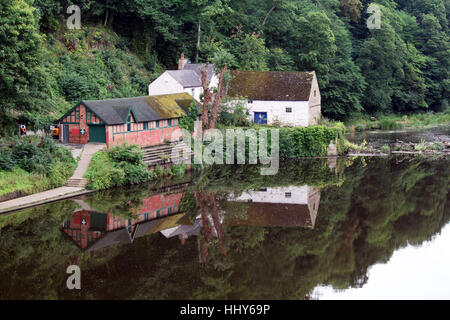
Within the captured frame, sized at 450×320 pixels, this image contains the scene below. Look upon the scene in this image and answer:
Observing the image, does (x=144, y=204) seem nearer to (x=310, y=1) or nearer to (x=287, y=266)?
(x=287, y=266)

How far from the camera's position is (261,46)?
54.1 meters

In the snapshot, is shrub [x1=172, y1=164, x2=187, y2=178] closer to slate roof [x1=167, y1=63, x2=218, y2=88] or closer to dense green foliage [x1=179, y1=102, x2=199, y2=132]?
dense green foliage [x1=179, y1=102, x2=199, y2=132]

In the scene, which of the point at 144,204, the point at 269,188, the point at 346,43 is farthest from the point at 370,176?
the point at 346,43

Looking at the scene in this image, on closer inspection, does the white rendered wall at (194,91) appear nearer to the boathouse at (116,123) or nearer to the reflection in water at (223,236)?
the boathouse at (116,123)

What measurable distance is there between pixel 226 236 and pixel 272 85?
24.8m

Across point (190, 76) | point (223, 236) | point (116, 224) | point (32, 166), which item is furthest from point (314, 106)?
point (116, 224)

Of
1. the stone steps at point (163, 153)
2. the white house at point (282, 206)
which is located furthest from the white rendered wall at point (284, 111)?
the white house at point (282, 206)

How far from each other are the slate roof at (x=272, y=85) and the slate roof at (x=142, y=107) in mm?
5075

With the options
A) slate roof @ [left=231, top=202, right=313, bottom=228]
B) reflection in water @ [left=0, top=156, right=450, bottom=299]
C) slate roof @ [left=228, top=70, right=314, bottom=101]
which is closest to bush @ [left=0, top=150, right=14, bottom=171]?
reflection in water @ [left=0, top=156, right=450, bottom=299]

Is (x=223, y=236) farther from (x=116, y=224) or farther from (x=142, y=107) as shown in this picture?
(x=142, y=107)

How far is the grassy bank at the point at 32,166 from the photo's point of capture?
26.5m

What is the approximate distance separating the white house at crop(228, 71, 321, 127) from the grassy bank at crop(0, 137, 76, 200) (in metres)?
16.1

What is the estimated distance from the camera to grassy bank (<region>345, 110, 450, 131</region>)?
56719mm
